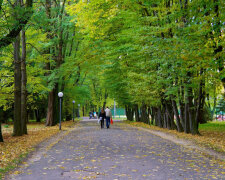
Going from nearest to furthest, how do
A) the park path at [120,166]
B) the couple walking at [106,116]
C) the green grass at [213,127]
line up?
1. the park path at [120,166]
2. the couple walking at [106,116]
3. the green grass at [213,127]

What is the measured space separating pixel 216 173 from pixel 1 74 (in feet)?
62.7

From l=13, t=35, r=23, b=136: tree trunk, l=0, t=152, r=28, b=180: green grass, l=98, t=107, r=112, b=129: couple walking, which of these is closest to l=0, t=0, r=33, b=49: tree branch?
l=13, t=35, r=23, b=136: tree trunk

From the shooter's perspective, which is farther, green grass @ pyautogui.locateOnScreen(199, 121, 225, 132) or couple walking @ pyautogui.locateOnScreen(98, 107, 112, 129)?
green grass @ pyautogui.locateOnScreen(199, 121, 225, 132)

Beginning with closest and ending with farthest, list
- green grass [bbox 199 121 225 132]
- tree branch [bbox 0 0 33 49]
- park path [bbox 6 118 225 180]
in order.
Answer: park path [bbox 6 118 225 180] → tree branch [bbox 0 0 33 49] → green grass [bbox 199 121 225 132]

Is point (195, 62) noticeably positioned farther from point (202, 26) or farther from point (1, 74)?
point (1, 74)

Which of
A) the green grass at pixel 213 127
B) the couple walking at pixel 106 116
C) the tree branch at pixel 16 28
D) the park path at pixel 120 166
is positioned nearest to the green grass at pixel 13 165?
the park path at pixel 120 166

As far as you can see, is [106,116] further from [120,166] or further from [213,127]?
[120,166]

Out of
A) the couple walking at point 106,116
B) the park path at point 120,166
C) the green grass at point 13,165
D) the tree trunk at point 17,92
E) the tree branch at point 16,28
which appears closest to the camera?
the park path at point 120,166

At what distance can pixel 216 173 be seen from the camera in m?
6.88

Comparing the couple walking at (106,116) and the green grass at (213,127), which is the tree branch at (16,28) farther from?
the green grass at (213,127)

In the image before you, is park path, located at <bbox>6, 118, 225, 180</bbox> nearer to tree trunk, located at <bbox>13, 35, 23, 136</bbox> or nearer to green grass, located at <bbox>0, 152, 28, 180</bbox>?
green grass, located at <bbox>0, 152, 28, 180</bbox>

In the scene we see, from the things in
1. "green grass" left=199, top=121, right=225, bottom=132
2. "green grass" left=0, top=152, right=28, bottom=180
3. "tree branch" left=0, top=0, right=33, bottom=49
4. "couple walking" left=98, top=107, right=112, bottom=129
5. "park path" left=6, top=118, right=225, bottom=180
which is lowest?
"green grass" left=199, top=121, right=225, bottom=132

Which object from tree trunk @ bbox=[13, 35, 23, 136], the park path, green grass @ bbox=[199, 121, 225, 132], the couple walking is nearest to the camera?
the park path

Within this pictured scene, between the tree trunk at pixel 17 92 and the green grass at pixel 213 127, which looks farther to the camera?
the green grass at pixel 213 127
